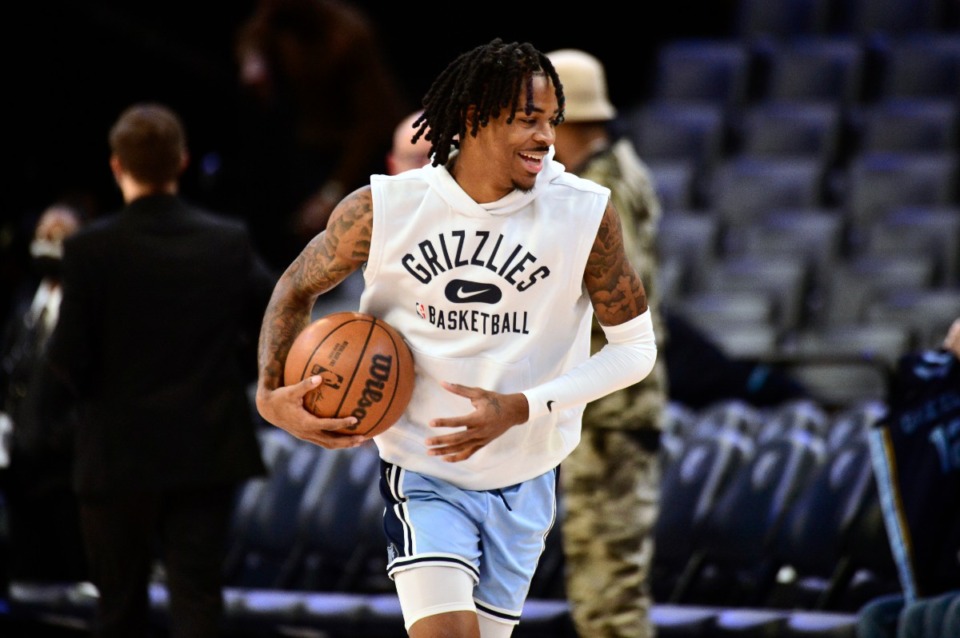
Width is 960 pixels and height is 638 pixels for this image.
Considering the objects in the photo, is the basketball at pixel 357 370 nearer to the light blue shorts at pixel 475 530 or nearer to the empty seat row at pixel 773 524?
the light blue shorts at pixel 475 530

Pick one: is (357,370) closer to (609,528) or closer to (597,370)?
(597,370)

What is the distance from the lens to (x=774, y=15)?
11.7m

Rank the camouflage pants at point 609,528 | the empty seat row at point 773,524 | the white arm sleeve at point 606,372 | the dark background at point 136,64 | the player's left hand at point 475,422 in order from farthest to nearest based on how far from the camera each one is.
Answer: the dark background at point 136,64, the empty seat row at point 773,524, the camouflage pants at point 609,528, the white arm sleeve at point 606,372, the player's left hand at point 475,422

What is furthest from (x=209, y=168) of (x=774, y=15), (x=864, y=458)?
(x=864, y=458)

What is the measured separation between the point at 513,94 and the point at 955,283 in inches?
262

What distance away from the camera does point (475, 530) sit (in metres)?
3.35

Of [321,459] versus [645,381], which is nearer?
[645,381]

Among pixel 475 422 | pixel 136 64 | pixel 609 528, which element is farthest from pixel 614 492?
pixel 136 64

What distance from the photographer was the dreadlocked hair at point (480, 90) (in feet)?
10.8

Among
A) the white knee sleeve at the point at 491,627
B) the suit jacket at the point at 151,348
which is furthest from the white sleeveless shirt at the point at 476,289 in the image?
the suit jacket at the point at 151,348

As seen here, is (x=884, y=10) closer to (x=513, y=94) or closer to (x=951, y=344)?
(x=951, y=344)

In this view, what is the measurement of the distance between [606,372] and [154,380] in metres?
1.67

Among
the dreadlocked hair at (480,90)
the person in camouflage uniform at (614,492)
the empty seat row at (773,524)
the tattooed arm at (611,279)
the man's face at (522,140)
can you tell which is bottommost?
the empty seat row at (773,524)

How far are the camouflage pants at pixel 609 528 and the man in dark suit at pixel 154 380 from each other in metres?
0.98
